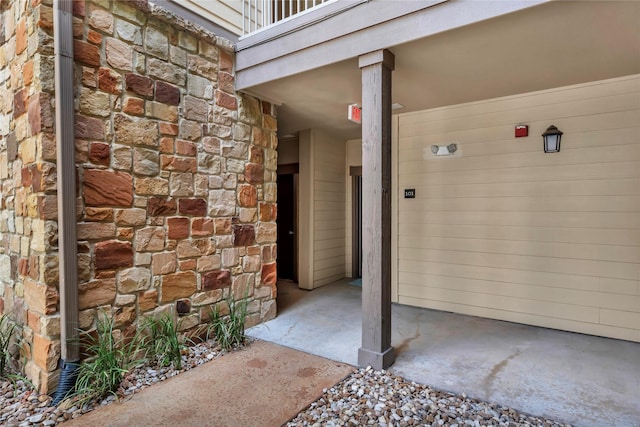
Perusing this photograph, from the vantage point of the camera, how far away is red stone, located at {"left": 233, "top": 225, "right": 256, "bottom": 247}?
3.81 metres

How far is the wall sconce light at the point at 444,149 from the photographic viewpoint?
4.40m

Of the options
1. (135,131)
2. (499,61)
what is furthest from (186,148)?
(499,61)

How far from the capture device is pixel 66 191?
2465mm

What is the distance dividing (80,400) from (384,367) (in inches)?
86.2

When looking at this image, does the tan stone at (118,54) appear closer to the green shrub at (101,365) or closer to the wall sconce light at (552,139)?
the green shrub at (101,365)

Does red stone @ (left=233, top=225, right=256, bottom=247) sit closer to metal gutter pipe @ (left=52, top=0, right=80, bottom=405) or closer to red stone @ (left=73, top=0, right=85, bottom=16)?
metal gutter pipe @ (left=52, top=0, right=80, bottom=405)

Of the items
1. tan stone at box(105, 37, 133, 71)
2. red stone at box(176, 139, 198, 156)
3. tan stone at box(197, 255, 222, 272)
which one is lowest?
tan stone at box(197, 255, 222, 272)

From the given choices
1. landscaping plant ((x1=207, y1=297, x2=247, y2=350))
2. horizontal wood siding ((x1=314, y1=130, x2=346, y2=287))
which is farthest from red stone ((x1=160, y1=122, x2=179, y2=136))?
horizontal wood siding ((x1=314, y1=130, x2=346, y2=287))

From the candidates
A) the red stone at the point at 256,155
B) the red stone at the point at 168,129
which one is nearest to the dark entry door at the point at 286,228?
the red stone at the point at 256,155

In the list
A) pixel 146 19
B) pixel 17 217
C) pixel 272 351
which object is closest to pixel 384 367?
pixel 272 351

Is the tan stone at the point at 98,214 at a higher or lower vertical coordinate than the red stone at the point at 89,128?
lower

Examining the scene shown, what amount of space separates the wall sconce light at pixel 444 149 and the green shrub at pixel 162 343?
11.7 ft

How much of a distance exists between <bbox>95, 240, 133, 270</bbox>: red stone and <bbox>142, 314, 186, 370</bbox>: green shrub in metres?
0.55

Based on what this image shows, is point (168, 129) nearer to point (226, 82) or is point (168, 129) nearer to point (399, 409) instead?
point (226, 82)
